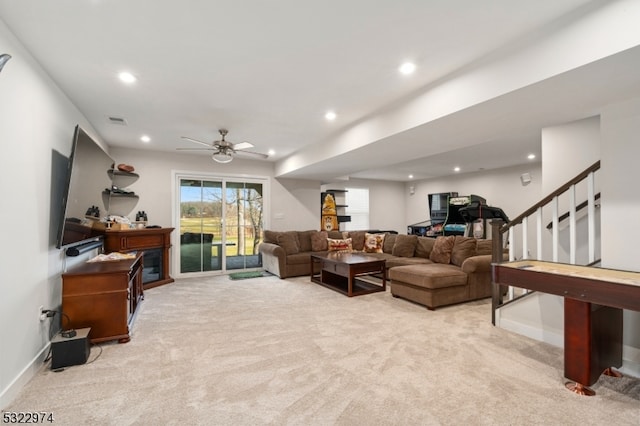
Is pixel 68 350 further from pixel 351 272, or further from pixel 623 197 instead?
pixel 623 197

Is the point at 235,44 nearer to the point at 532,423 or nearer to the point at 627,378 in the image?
the point at 532,423

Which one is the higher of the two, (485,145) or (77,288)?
(485,145)

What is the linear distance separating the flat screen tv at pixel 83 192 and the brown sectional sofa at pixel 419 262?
3.00 m

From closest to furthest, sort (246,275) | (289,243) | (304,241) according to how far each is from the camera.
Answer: (246,275)
(289,243)
(304,241)

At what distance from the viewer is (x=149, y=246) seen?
5.25 m

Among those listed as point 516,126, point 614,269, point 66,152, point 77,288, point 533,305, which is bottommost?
point 533,305

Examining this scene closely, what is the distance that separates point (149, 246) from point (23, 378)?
3252 millimetres

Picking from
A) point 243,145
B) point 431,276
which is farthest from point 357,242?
point 243,145

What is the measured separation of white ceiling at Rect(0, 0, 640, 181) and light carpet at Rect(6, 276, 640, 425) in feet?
7.03

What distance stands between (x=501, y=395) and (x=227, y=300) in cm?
351

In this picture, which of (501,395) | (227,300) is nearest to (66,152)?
(227,300)

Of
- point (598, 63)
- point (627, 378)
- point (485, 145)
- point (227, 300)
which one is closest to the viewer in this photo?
point (598, 63)

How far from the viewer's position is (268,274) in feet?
20.7

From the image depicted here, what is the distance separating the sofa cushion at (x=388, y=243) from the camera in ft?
20.6
